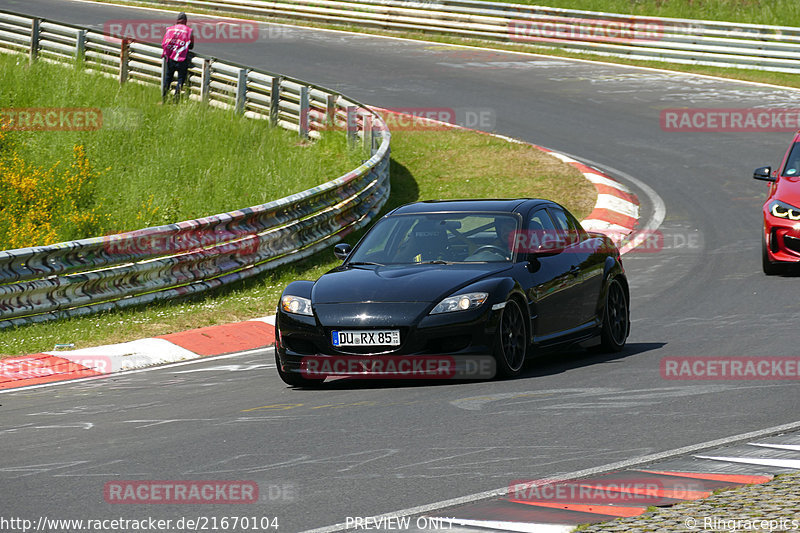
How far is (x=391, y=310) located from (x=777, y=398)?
2759 millimetres

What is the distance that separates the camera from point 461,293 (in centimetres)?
938

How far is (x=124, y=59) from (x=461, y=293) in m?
19.6

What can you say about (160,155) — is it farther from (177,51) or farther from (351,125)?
(177,51)

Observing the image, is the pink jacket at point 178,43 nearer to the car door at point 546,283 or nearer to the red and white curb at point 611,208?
the red and white curb at point 611,208

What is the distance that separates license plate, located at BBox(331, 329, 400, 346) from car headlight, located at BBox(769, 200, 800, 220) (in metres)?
7.06

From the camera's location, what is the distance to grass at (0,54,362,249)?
62.1ft

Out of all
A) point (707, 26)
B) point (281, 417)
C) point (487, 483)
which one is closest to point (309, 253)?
point (281, 417)

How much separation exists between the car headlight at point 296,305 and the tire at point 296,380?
0.36 m

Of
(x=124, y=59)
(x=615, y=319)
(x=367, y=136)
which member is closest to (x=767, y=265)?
(x=615, y=319)

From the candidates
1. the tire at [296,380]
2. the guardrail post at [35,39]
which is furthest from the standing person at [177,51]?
the tire at [296,380]
